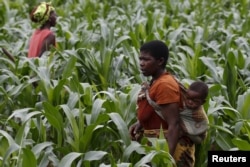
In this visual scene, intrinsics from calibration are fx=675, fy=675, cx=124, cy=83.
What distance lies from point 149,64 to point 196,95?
0.35 meters

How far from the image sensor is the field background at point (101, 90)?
427 cm

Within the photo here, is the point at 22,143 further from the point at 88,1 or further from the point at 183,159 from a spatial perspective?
the point at 88,1

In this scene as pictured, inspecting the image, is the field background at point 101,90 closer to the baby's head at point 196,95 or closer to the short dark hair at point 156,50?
the baby's head at point 196,95

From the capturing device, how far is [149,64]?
3.98 metres

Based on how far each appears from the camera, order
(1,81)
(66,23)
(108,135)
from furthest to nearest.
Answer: (66,23) → (1,81) → (108,135)

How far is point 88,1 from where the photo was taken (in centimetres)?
1119

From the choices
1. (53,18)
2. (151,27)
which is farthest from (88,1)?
(53,18)

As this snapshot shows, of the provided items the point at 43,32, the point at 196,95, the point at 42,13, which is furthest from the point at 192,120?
the point at 42,13

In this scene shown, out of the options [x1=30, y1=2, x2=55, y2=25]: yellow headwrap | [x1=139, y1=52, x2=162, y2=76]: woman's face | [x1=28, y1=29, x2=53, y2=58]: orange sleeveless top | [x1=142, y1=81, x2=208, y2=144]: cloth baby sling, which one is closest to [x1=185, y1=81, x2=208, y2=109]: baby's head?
[x1=142, y1=81, x2=208, y2=144]: cloth baby sling

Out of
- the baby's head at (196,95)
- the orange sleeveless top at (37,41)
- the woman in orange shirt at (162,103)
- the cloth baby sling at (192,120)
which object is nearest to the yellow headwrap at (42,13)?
the orange sleeveless top at (37,41)

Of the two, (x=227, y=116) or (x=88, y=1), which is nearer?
(x=227, y=116)

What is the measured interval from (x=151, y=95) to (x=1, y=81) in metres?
2.13

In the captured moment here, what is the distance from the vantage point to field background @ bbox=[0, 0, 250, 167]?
427cm

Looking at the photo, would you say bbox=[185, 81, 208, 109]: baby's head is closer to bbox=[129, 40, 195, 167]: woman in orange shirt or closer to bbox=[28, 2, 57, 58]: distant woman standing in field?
bbox=[129, 40, 195, 167]: woman in orange shirt
